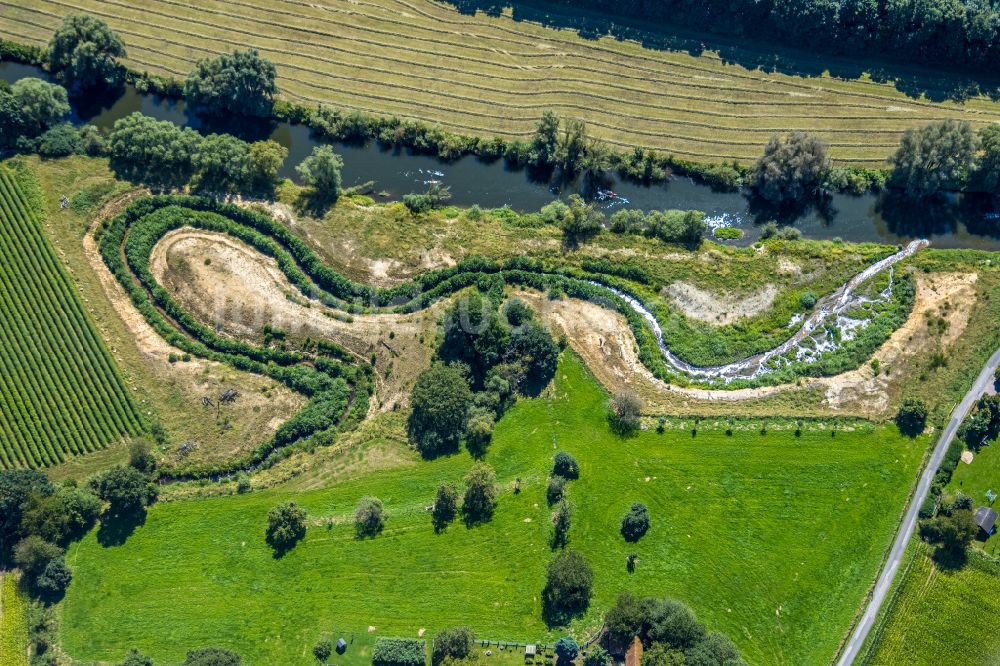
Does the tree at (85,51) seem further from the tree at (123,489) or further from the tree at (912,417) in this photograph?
the tree at (912,417)

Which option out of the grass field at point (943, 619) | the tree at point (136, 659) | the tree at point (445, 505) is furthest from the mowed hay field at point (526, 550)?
the grass field at point (943, 619)

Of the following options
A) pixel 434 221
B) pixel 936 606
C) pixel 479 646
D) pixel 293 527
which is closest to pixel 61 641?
pixel 293 527

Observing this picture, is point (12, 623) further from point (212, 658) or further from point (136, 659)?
point (212, 658)

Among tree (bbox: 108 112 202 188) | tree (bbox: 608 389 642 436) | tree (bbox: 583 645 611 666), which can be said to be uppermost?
tree (bbox: 108 112 202 188)

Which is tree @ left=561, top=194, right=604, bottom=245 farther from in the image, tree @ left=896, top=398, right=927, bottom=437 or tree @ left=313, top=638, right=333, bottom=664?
tree @ left=313, top=638, right=333, bottom=664

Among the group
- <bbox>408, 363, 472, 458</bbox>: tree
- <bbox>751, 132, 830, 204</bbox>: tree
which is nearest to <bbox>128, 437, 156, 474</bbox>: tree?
<bbox>408, 363, 472, 458</bbox>: tree

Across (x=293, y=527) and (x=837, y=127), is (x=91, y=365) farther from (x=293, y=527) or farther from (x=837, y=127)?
(x=837, y=127)

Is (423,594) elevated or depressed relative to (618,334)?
depressed
